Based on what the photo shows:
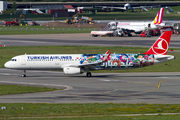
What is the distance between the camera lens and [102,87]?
1770 inches

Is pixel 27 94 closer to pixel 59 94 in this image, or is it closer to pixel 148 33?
pixel 59 94

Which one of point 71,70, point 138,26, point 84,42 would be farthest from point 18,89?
point 138,26

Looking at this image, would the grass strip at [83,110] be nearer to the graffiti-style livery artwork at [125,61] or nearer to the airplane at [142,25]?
the graffiti-style livery artwork at [125,61]

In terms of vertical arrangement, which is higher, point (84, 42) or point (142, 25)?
point (142, 25)

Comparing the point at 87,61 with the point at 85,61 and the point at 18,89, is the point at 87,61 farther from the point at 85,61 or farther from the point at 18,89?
the point at 18,89

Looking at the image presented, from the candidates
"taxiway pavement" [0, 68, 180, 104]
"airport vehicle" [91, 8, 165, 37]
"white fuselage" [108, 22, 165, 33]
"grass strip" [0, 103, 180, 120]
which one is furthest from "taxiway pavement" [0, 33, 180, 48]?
"grass strip" [0, 103, 180, 120]

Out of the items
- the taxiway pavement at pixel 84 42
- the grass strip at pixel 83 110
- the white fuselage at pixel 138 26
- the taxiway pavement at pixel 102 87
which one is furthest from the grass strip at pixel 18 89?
the white fuselage at pixel 138 26

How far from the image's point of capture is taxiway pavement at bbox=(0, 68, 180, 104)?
36.1m

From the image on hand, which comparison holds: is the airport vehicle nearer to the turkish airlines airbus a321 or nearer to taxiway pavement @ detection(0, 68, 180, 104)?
taxiway pavement @ detection(0, 68, 180, 104)

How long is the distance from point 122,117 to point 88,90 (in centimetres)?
1641

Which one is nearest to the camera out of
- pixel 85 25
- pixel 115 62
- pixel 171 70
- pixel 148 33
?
pixel 115 62

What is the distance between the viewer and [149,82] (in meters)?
49.4

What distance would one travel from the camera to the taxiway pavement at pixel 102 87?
119 feet

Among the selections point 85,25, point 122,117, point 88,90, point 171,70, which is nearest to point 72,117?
point 122,117
